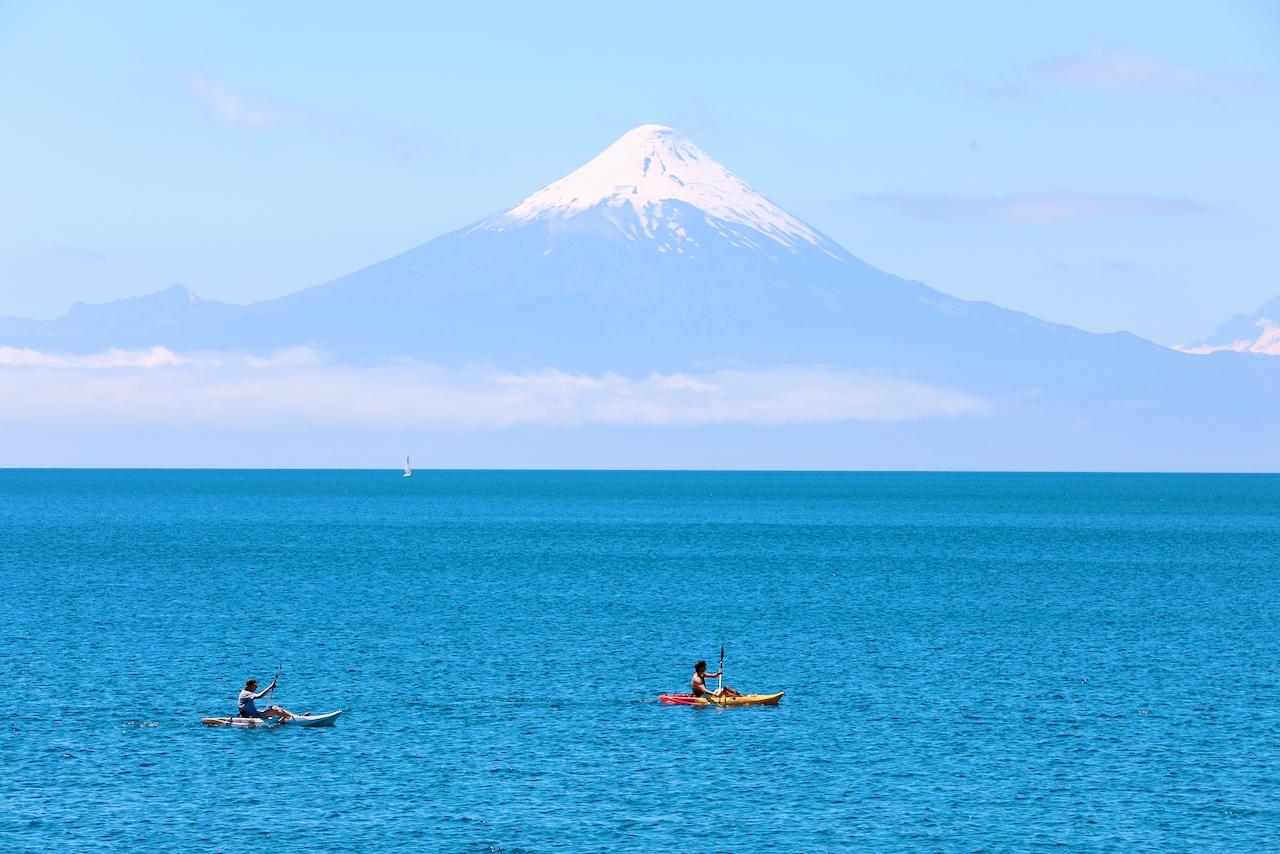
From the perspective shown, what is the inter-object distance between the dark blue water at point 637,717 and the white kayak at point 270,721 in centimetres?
103

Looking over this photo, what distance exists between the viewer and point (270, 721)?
54.5 m

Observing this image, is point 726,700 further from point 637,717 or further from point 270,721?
point 270,721

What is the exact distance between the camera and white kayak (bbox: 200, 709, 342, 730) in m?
54.2

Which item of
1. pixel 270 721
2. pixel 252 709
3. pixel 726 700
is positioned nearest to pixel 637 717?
pixel 726 700

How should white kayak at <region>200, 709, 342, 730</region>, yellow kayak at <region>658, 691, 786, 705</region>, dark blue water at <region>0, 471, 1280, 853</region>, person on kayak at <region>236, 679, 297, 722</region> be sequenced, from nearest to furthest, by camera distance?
dark blue water at <region>0, 471, 1280, 853</region>, white kayak at <region>200, 709, 342, 730</region>, person on kayak at <region>236, 679, 297, 722</region>, yellow kayak at <region>658, 691, 786, 705</region>

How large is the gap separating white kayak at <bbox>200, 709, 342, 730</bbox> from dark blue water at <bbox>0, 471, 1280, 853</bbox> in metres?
1.03

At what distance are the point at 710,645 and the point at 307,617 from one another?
27.4 meters

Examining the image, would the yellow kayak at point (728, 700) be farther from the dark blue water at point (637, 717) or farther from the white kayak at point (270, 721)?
the white kayak at point (270, 721)

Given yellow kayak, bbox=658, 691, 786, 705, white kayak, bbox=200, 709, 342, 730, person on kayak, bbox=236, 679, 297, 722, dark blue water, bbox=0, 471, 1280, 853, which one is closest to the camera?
dark blue water, bbox=0, 471, 1280, 853

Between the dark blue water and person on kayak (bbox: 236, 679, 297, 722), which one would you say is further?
person on kayak (bbox: 236, 679, 297, 722)

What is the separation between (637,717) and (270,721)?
14293 mm

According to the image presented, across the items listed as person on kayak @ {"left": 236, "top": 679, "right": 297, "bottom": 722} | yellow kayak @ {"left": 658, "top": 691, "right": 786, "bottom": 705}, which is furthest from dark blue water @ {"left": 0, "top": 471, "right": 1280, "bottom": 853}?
person on kayak @ {"left": 236, "top": 679, "right": 297, "bottom": 722}

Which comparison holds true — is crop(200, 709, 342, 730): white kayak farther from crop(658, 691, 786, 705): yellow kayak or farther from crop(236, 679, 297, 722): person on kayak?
crop(658, 691, 786, 705): yellow kayak

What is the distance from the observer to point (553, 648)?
7606 cm
